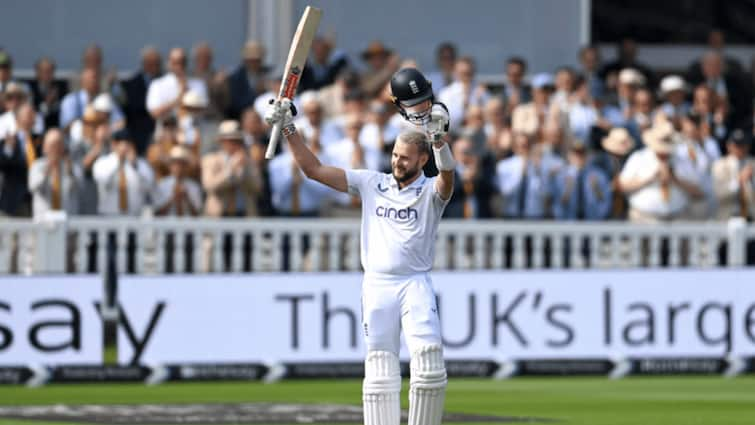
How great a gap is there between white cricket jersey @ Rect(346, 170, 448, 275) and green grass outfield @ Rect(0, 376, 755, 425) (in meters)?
3.37

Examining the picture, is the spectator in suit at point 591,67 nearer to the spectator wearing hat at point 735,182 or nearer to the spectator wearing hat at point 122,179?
the spectator wearing hat at point 735,182

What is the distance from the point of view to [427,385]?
936 cm

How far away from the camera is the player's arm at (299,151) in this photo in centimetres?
930

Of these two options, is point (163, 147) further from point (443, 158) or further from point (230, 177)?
point (443, 158)

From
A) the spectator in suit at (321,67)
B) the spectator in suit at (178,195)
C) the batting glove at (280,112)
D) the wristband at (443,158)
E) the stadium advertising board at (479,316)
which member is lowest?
the stadium advertising board at (479,316)

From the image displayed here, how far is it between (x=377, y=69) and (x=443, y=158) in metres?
10.3

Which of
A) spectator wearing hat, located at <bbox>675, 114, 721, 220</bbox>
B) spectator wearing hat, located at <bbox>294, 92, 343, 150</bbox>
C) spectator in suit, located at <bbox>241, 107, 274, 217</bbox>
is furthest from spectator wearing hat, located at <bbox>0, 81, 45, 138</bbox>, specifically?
spectator wearing hat, located at <bbox>675, 114, 721, 220</bbox>

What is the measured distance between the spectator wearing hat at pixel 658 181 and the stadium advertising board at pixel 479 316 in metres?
1.25

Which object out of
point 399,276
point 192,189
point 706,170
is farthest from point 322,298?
point 399,276

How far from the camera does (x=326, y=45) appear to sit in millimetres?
19047

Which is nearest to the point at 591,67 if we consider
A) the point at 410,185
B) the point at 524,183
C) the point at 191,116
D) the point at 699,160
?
the point at 699,160

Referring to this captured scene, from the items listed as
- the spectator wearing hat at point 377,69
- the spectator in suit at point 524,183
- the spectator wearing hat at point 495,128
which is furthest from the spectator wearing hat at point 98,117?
the spectator in suit at point 524,183

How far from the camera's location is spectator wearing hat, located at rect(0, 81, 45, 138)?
671 inches

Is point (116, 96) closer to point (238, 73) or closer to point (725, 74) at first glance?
point (238, 73)
